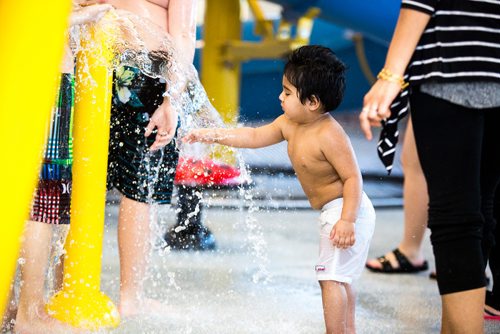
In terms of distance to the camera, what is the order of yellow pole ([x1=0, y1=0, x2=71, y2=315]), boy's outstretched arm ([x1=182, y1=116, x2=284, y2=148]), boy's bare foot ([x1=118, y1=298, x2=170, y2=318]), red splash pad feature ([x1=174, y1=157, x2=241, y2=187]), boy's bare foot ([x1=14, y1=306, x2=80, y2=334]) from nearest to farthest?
yellow pole ([x1=0, y1=0, x2=71, y2=315]), boy's bare foot ([x1=14, y1=306, x2=80, y2=334]), boy's outstretched arm ([x1=182, y1=116, x2=284, y2=148]), boy's bare foot ([x1=118, y1=298, x2=170, y2=318]), red splash pad feature ([x1=174, y1=157, x2=241, y2=187])

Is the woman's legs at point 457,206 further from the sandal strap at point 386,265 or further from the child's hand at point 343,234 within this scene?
the sandal strap at point 386,265

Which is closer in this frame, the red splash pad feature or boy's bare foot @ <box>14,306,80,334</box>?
boy's bare foot @ <box>14,306,80,334</box>

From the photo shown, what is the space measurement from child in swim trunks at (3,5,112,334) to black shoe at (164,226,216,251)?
1141 mm

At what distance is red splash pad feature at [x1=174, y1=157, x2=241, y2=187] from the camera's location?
10.7 feet

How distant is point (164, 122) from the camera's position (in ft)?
7.38

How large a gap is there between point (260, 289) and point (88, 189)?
790mm

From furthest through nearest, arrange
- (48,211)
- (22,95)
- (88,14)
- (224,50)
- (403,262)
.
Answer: (224,50) → (403,262) → (48,211) → (88,14) → (22,95)

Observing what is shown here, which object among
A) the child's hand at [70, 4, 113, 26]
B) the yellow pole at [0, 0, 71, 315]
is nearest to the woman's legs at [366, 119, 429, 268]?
the child's hand at [70, 4, 113, 26]

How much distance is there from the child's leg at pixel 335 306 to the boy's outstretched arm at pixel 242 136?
1.29ft

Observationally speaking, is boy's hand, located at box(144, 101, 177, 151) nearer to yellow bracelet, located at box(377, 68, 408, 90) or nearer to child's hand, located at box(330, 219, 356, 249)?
child's hand, located at box(330, 219, 356, 249)

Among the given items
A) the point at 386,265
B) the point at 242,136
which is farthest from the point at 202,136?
the point at 386,265

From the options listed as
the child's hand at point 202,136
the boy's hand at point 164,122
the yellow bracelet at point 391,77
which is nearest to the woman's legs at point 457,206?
the yellow bracelet at point 391,77

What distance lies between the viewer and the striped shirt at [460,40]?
181 cm

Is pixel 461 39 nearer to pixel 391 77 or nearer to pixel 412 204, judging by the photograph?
pixel 391 77
